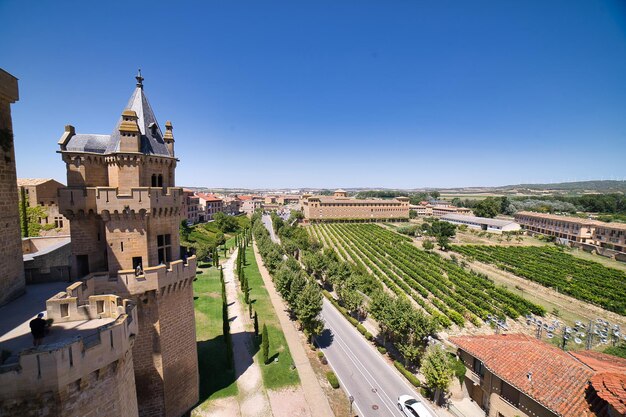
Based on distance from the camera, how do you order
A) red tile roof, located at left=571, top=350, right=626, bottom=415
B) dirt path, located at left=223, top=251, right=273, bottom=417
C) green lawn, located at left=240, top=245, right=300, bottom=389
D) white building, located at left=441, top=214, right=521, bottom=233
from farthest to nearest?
white building, located at left=441, top=214, right=521, bottom=233 < green lawn, located at left=240, top=245, right=300, bottom=389 < dirt path, located at left=223, top=251, right=273, bottom=417 < red tile roof, located at left=571, top=350, right=626, bottom=415

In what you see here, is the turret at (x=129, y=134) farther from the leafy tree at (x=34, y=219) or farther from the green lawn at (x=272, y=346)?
the leafy tree at (x=34, y=219)

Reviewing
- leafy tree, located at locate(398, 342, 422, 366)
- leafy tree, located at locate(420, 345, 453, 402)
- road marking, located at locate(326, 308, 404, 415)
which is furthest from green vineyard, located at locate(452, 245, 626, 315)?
road marking, located at locate(326, 308, 404, 415)

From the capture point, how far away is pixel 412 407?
1955 cm

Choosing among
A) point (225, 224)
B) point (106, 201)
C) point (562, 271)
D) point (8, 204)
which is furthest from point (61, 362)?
point (225, 224)

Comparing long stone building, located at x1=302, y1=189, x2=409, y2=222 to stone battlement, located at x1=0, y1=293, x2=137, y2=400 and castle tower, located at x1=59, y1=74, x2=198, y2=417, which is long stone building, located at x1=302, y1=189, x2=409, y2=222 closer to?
castle tower, located at x1=59, y1=74, x2=198, y2=417

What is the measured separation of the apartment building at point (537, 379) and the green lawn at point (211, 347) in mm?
18305

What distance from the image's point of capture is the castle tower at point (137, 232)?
13.5 meters

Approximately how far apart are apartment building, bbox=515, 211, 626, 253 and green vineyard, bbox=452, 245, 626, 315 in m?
14.0

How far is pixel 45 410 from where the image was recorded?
7.47 m

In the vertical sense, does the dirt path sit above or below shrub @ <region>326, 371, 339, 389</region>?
above

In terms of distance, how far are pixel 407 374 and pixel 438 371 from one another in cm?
445

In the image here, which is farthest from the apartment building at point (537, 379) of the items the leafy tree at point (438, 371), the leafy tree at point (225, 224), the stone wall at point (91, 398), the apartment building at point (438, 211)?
the apartment building at point (438, 211)

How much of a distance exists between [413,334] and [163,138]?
84.7 feet

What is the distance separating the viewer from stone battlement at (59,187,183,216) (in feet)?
43.7
